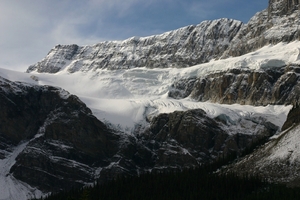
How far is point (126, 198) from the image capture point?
468ft

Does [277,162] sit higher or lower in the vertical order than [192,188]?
higher

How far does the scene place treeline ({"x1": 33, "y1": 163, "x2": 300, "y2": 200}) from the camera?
12575cm

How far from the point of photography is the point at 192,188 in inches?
5477

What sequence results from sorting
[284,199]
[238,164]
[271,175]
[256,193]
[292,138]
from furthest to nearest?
[238,164]
[292,138]
[271,175]
[256,193]
[284,199]

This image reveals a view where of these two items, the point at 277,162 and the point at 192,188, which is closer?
the point at 192,188

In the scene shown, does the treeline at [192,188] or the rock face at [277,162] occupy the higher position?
the rock face at [277,162]

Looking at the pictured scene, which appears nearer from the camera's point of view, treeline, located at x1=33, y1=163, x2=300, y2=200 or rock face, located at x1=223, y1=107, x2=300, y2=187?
treeline, located at x1=33, y1=163, x2=300, y2=200

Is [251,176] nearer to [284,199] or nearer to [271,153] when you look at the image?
[271,153]

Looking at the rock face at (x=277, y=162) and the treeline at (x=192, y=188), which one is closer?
the treeline at (x=192, y=188)

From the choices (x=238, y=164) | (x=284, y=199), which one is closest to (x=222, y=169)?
(x=238, y=164)

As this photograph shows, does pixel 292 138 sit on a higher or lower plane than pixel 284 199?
higher

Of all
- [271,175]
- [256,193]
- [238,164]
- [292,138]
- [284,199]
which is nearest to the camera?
[284,199]

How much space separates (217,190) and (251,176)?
10.0m

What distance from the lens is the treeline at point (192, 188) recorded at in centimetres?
12575
